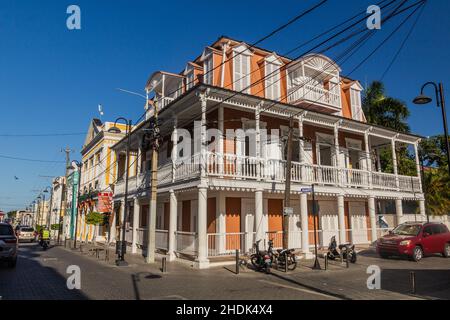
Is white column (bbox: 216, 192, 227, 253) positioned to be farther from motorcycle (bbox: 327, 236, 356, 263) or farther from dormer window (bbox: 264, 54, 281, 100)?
dormer window (bbox: 264, 54, 281, 100)

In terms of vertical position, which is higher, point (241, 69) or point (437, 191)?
Result: point (241, 69)

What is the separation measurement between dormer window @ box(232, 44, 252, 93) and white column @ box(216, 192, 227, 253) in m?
5.95

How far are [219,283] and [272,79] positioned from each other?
12.4m

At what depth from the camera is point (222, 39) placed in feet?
60.4

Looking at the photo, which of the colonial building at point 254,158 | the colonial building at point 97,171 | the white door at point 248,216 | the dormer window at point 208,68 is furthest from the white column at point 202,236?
the colonial building at point 97,171

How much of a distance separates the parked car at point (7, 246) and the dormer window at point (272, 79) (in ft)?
46.8

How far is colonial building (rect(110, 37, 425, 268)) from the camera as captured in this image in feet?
48.9

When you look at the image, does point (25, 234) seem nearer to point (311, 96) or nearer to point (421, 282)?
point (311, 96)

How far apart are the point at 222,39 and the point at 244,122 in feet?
16.6

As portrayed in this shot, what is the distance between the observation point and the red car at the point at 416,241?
15188 millimetres

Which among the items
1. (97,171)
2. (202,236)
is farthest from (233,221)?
(97,171)

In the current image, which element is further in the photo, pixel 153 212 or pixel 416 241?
pixel 153 212

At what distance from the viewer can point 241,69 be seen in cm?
1803

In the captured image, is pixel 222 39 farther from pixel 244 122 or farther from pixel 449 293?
pixel 449 293
